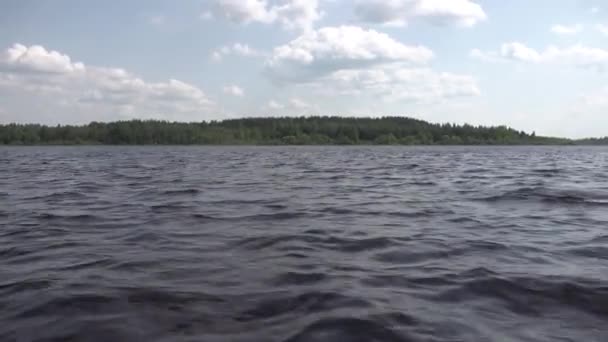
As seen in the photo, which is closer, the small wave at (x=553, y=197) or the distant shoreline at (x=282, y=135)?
the small wave at (x=553, y=197)

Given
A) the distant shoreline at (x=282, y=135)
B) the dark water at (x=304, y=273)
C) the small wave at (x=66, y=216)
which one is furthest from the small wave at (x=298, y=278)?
the distant shoreline at (x=282, y=135)

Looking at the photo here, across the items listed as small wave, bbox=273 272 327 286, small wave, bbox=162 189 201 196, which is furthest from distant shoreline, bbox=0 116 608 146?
small wave, bbox=273 272 327 286

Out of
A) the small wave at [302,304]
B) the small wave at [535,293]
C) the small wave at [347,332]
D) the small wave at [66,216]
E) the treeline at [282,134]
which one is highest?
the treeline at [282,134]

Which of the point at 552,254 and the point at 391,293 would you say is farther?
the point at 552,254

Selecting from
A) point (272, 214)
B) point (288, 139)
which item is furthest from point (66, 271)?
point (288, 139)

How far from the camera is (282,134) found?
17300 centimetres

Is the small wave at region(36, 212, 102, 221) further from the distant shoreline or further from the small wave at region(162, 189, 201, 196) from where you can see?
the distant shoreline

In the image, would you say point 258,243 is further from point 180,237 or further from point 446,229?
point 446,229

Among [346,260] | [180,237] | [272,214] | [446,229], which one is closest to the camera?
[346,260]

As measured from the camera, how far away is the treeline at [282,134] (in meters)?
144

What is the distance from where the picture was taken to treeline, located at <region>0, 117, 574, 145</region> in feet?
472

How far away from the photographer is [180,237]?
26.8ft

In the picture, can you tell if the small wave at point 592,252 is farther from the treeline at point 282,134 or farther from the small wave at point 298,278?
the treeline at point 282,134

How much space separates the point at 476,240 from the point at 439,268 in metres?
2.06
